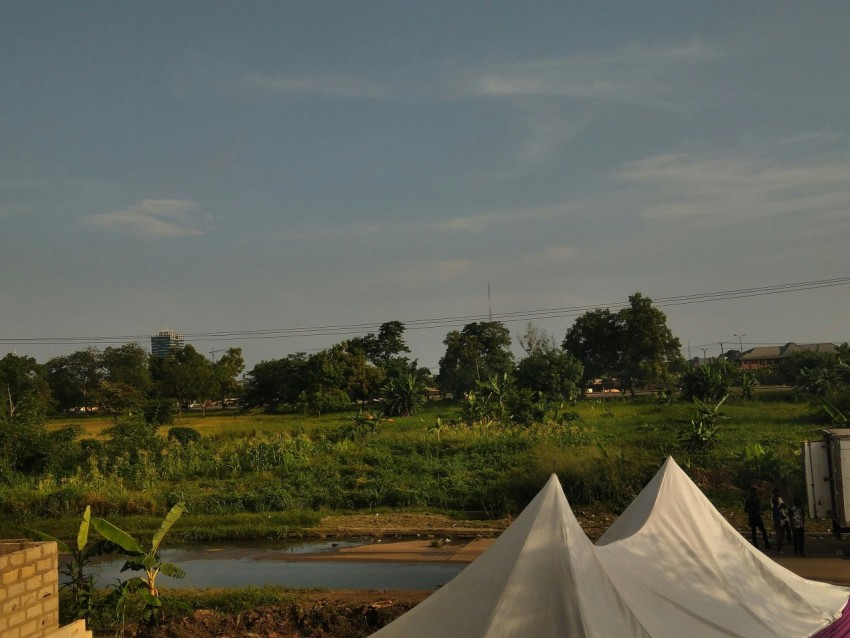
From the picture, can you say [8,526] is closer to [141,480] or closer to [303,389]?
[141,480]

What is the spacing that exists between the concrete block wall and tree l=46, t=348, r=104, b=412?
66642 mm

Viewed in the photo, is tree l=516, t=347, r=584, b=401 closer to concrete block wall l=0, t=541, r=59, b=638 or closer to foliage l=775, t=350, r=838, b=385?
foliage l=775, t=350, r=838, b=385

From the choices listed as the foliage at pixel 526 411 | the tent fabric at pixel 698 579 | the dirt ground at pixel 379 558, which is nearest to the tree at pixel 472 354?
the foliage at pixel 526 411

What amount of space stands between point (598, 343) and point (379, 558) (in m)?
56.2

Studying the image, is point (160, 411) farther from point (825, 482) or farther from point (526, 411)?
point (825, 482)

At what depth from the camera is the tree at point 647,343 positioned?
67.4 m

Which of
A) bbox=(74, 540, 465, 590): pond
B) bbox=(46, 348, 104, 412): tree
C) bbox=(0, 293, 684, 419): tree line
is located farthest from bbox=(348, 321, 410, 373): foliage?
bbox=(74, 540, 465, 590): pond

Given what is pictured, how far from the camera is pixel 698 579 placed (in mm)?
10195

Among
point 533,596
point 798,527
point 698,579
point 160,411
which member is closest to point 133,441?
point 160,411

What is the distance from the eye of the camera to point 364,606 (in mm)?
13273

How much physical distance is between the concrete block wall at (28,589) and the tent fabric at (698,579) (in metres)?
6.64

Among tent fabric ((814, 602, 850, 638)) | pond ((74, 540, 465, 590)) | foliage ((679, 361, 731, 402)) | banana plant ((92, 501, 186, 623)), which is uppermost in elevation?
foliage ((679, 361, 731, 402))

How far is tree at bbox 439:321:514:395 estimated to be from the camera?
68.9m

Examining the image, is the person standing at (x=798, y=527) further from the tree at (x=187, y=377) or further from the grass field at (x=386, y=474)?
the tree at (x=187, y=377)
